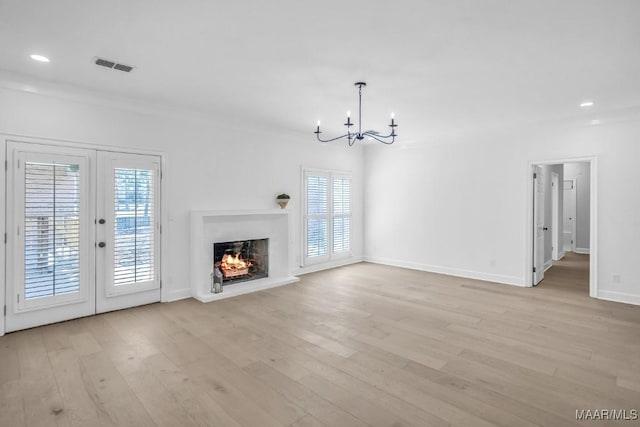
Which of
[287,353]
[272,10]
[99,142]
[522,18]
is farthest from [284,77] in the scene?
[287,353]

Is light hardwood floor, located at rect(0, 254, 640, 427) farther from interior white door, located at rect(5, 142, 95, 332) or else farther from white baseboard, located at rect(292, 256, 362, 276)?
white baseboard, located at rect(292, 256, 362, 276)

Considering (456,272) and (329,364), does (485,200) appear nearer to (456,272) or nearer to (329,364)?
(456,272)

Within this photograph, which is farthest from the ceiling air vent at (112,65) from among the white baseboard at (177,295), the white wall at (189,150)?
the white baseboard at (177,295)

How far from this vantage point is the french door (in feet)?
12.1

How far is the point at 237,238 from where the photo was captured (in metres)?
5.45

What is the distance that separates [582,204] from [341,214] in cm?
707

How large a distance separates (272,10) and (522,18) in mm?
1790

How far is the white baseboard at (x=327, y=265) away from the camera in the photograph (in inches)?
258

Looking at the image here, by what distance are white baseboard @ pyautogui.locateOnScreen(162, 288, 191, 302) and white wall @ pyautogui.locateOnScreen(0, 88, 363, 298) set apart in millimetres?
14

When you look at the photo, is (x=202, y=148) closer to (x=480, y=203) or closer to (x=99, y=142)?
(x=99, y=142)

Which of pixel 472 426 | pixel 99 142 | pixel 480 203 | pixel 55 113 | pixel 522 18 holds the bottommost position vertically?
pixel 472 426

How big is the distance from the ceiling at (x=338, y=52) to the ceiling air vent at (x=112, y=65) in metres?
0.10

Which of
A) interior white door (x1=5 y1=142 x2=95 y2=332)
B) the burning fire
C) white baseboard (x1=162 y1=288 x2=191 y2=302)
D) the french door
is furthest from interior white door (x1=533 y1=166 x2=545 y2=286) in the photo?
interior white door (x1=5 y1=142 x2=95 y2=332)

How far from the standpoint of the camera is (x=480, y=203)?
610 cm
